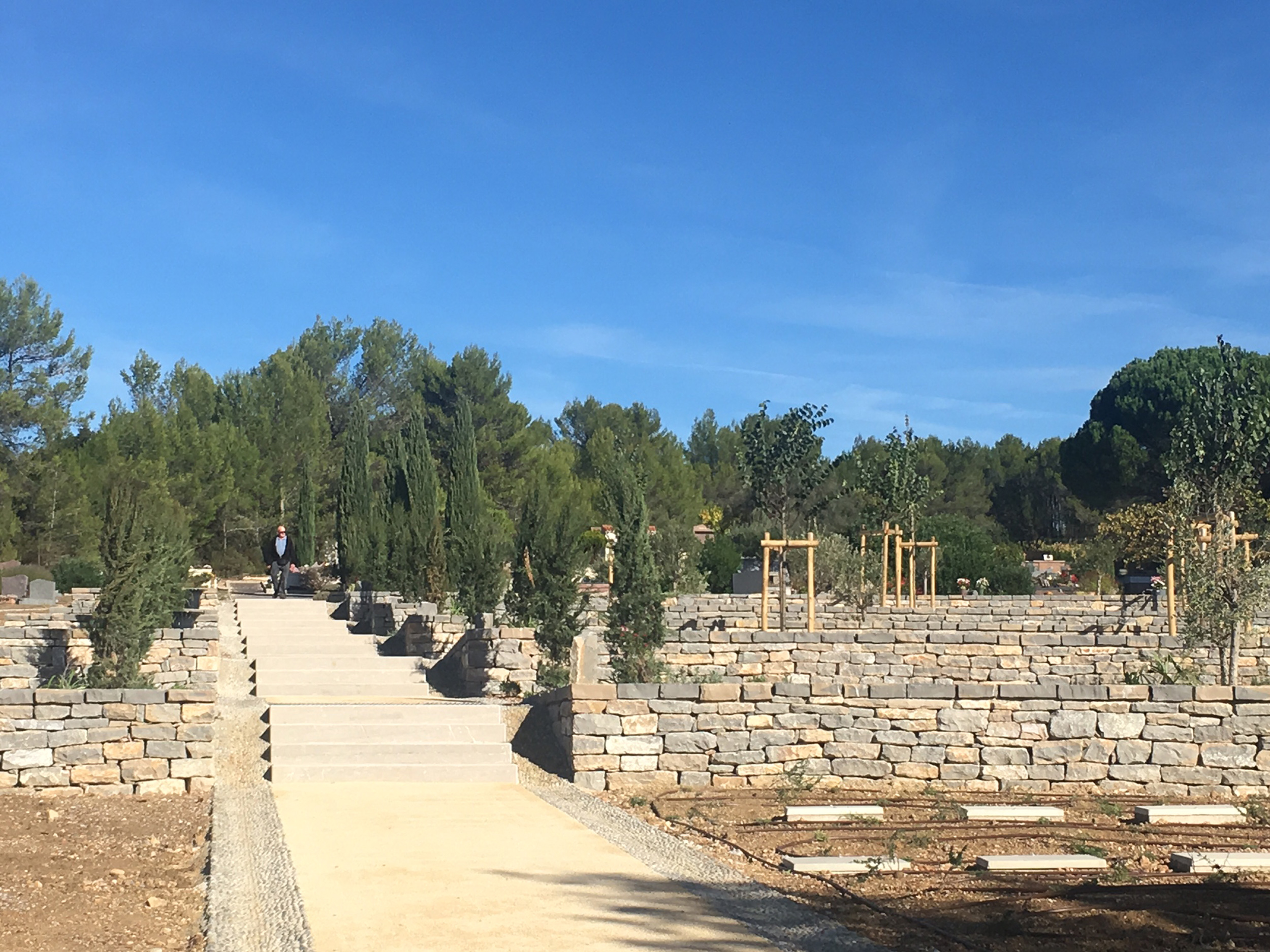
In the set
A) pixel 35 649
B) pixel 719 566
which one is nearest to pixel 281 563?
pixel 35 649

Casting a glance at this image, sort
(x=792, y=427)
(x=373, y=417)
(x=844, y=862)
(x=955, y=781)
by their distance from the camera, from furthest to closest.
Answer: (x=373, y=417) → (x=792, y=427) → (x=955, y=781) → (x=844, y=862)

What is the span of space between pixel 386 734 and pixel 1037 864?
6127mm

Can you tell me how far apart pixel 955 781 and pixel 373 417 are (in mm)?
42076

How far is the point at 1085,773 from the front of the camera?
416 inches

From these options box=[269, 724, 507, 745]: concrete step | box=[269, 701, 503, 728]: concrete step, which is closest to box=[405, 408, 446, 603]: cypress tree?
box=[269, 701, 503, 728]: concrete step

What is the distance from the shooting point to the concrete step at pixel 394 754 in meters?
10.5

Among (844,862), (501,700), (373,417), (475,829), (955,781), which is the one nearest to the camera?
(844,862)

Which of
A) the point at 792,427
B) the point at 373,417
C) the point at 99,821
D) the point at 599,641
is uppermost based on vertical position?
the point at 373,417

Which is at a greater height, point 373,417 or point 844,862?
point 373,417

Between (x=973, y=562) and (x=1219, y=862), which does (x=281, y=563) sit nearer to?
(x=973, y=562)

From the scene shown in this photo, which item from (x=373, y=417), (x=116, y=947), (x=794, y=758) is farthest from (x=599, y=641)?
(x=373, y=417)

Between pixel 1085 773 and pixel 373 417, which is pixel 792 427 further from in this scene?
pixel 373 417

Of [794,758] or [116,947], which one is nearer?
[116,947]

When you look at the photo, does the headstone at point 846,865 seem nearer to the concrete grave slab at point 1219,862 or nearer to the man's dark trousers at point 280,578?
the concrete grave slab at point 1219,862
